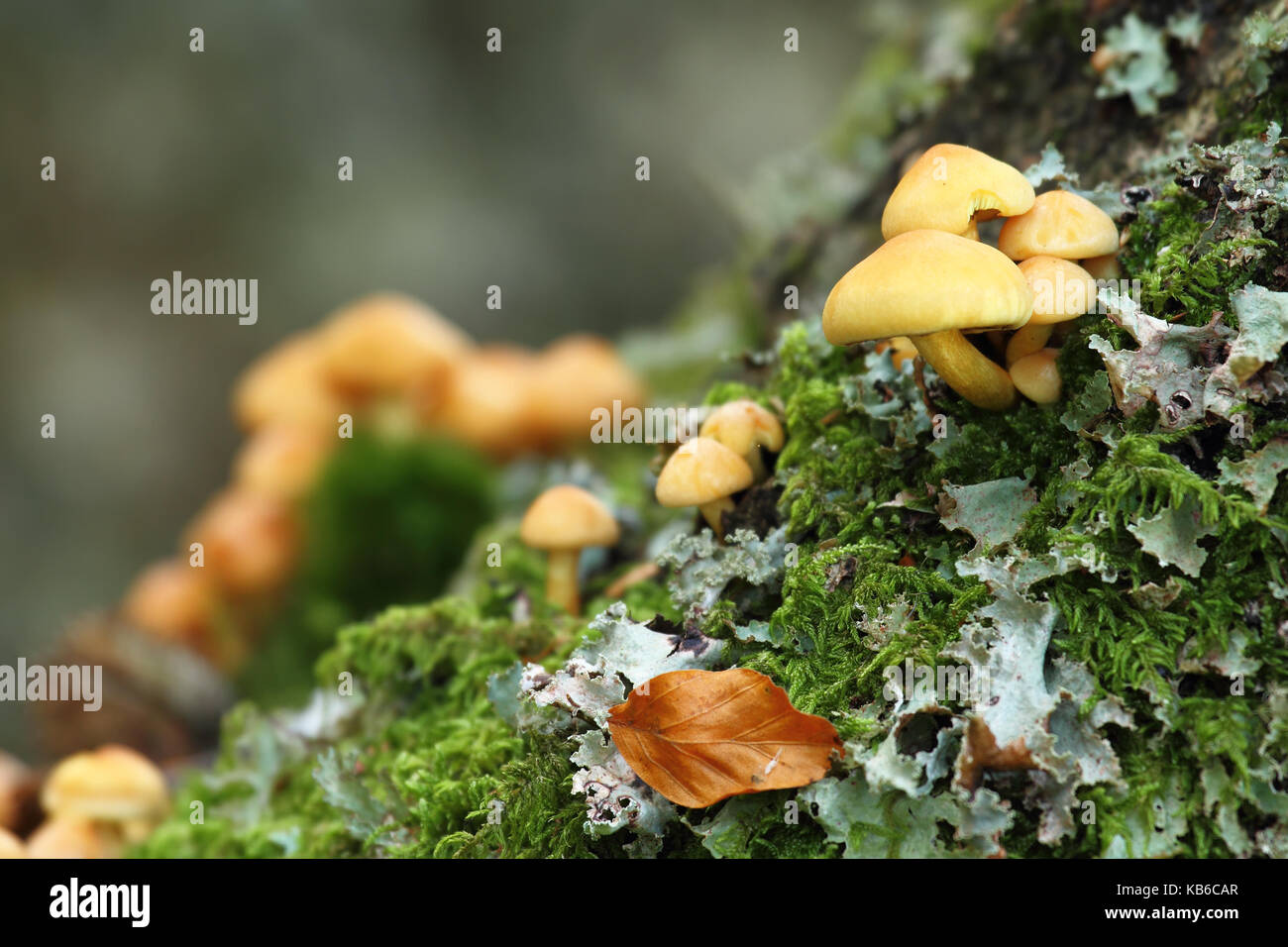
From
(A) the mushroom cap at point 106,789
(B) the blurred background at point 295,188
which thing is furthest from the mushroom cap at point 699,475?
(B) the blurred background at point 295,188

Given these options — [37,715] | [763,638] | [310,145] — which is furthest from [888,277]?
[310,145]

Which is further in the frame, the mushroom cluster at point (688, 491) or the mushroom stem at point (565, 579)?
the mushroom stem at point (565, 579)

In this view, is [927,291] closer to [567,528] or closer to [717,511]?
[717,511]

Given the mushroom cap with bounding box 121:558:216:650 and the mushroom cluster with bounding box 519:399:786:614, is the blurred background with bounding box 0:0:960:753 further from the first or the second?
the mushroom cluster with bounding box 519:399:786:614

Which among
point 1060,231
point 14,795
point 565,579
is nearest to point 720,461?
point 565,579

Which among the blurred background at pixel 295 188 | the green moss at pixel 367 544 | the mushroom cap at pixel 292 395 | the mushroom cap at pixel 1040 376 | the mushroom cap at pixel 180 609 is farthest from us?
the blurred background at pixel 295 188

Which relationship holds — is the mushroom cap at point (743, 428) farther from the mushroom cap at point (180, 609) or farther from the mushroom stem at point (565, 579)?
the mushroom cap at point (180, 609)

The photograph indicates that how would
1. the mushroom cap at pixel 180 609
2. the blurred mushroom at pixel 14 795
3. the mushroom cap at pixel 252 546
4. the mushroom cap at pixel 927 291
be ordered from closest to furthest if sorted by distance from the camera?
the mushroom cap at pixel 927 291, the blurred mushroom at pixel 14 795, the mushroom cap at pixel 252 546, the mushroom cap at pixel 180 609
